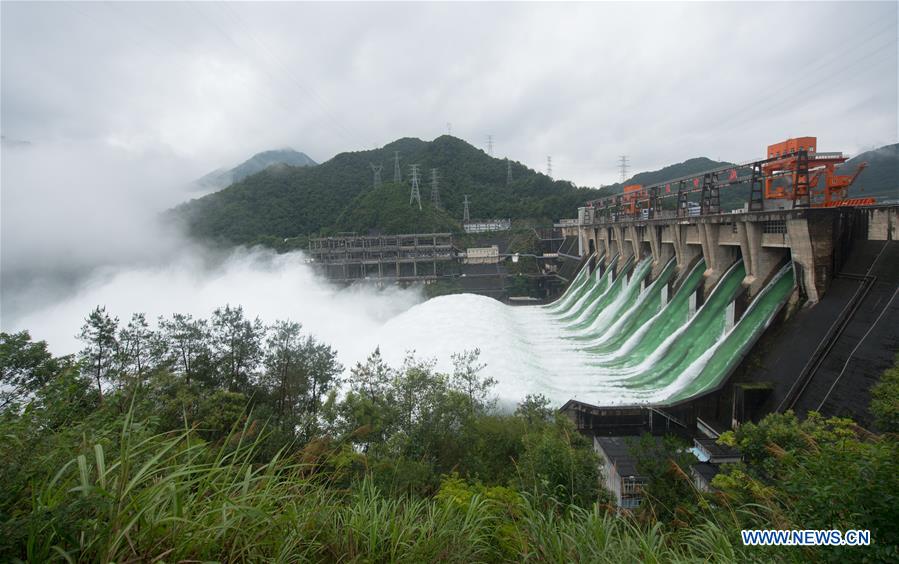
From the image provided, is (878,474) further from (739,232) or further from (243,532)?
(739,232)

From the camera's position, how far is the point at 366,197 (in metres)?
51.5

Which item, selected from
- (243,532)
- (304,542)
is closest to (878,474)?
(304,542)

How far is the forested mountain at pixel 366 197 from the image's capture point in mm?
48625

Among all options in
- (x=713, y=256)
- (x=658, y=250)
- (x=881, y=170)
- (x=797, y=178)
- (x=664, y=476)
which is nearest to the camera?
(x=664, y=476)

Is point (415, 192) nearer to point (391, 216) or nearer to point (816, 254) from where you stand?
point (391, 216)

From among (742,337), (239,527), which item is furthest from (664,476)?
(742,337)

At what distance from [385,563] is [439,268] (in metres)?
35.5

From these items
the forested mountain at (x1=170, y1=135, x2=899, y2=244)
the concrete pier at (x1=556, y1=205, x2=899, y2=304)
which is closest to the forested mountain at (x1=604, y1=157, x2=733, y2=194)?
the forested mountain at (x1=170, y1=135, x2=899, y2=244)

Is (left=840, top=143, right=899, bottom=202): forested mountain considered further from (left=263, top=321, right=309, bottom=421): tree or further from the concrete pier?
(left=263, top=321, right=309, bottom=421): tree

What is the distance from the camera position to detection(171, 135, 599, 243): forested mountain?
48.6 metres

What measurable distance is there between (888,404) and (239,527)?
5804 millimetres

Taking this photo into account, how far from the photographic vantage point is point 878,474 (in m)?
2.09

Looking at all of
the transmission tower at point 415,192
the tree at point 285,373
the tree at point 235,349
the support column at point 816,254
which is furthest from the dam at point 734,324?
the transmission tower at point 415,192

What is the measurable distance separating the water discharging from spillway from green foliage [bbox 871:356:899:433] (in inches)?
169
